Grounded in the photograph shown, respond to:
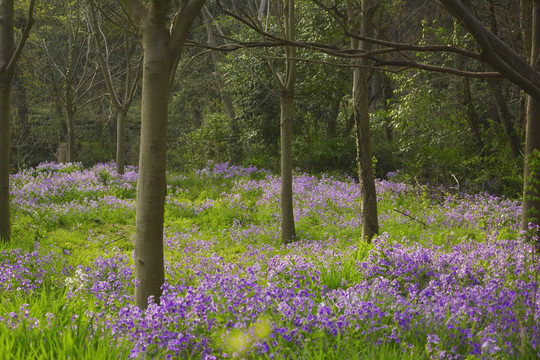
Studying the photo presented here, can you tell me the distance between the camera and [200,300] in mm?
3359

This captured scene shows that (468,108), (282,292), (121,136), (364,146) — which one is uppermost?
(468,108)

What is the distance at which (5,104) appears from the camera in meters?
6.58

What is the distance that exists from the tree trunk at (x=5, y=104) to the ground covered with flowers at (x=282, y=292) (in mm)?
406

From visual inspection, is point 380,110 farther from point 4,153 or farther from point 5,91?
point 4,153

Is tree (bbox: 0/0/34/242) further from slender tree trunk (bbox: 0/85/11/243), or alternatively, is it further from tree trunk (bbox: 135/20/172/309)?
tree trunk (bbox: 135/20/172/309)

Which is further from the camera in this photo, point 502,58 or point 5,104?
point 5,104

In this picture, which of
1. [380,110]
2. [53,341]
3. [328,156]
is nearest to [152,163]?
[53,341]

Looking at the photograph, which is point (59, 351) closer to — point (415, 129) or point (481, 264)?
point (481, 264)

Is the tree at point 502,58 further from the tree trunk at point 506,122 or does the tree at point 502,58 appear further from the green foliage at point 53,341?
the tree trunk at point 506,122

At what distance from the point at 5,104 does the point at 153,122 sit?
413 centimetres

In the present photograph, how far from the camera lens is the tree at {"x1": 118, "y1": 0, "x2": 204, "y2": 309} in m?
3.69

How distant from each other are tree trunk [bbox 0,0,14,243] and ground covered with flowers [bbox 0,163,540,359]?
0.41m

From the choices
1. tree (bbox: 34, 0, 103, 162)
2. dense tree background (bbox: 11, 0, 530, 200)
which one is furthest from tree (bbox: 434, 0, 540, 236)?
tree (bbox: 34, 0, 103, 162)

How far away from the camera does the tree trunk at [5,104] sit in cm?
656
